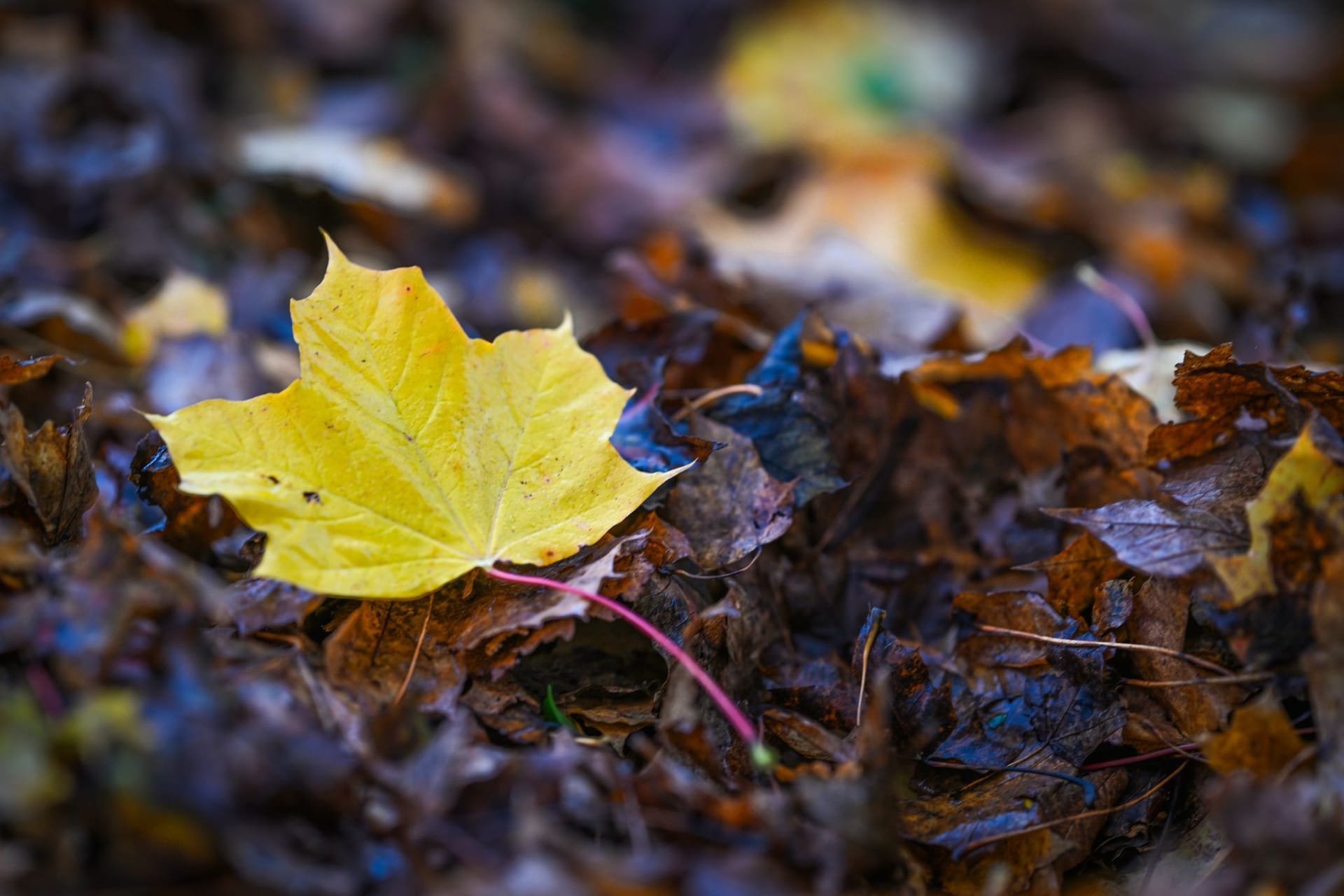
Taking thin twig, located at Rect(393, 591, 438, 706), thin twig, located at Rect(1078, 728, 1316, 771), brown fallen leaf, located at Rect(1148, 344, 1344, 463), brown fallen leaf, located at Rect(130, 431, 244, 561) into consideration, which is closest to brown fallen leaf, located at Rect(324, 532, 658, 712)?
thin twig, located at Rect(393, 591, 438, 706)

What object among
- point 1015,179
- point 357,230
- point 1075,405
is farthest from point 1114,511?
Result: point 1015,179

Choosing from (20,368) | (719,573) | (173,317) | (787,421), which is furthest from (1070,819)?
(173,317)

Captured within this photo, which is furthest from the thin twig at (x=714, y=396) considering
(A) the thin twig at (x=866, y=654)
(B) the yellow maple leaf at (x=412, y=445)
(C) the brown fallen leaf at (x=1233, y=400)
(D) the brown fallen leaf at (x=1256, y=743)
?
(D) the brown fallen leaf at (x=1256, y=743)

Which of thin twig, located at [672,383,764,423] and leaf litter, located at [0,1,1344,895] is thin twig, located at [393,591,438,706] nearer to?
leaf litter, located at [0,1,1344,895]

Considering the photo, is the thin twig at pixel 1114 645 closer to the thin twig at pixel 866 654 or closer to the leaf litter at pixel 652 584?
the leaf litter at pixel 652 584

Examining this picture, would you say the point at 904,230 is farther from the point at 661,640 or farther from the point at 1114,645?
the point at 661,640

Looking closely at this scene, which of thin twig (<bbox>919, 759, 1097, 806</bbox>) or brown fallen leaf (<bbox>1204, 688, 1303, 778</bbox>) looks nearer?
brown fallen leaf (<bbox>1204, 688, 1303, 778</bbox>)

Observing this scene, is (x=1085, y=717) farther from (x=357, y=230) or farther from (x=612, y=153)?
(x=612, y=153)

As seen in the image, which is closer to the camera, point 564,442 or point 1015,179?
point 564,442
